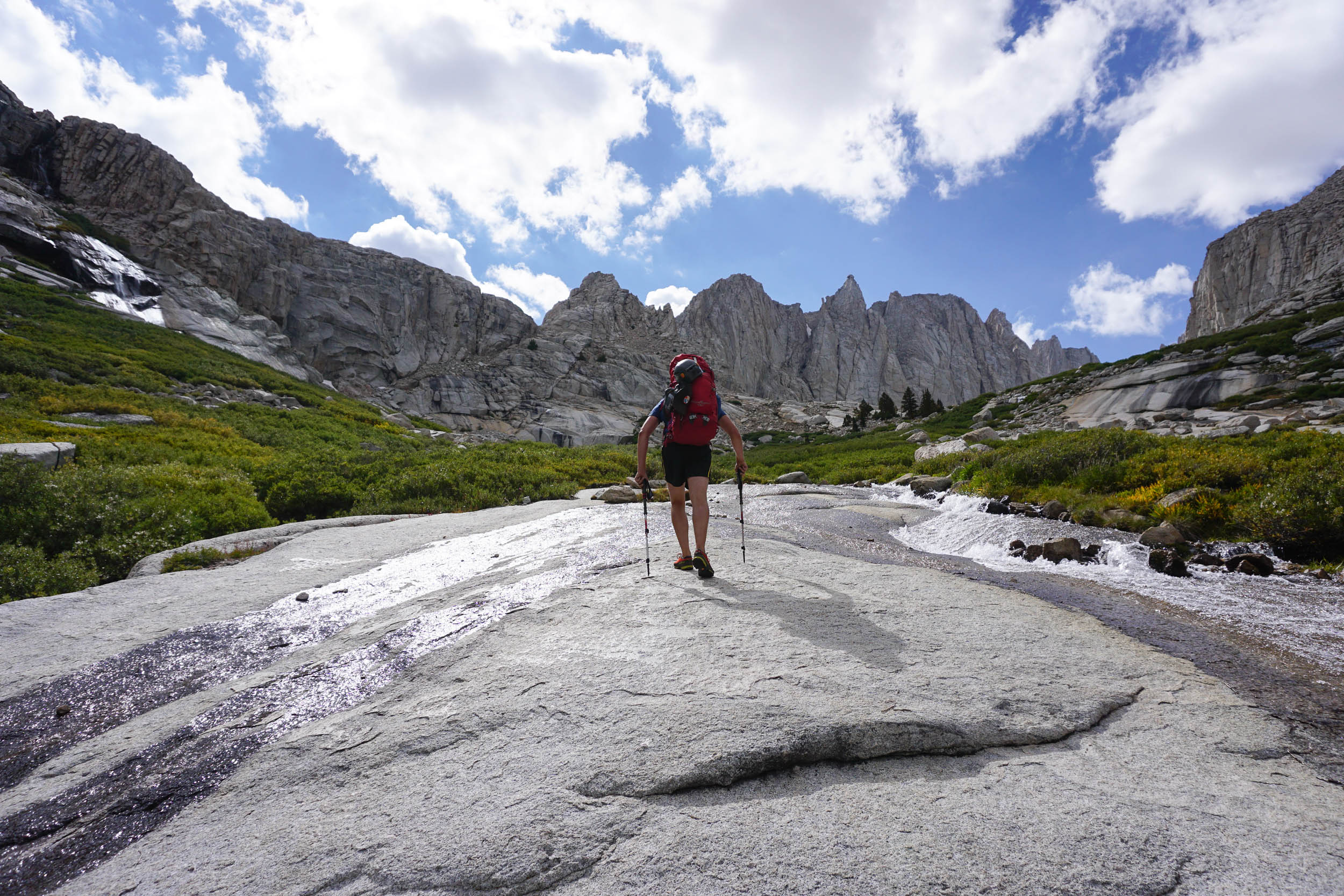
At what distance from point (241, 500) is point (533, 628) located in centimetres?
1087

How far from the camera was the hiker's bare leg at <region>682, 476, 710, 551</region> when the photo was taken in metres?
7.09

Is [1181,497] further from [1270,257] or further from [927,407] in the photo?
[1270,257]

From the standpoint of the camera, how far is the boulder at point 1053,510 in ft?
40.2

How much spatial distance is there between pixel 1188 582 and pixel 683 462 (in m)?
7.35

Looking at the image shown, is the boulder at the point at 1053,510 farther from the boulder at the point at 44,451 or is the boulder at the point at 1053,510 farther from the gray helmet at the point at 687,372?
the boulder at the point at 44,451

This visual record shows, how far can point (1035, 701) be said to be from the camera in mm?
3730

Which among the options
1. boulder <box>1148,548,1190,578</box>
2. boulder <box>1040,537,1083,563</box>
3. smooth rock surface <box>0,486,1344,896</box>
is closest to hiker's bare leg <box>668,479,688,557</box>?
smooth rock surface <box>0,486,1344,896</box>

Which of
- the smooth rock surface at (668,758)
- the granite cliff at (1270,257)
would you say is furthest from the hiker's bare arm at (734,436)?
the granite cliff at (1270,257)

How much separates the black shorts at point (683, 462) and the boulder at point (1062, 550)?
6.57 m

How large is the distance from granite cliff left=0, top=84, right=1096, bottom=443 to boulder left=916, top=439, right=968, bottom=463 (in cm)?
6808

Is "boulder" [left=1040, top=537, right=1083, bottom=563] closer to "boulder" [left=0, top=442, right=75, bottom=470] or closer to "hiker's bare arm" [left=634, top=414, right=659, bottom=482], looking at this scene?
"hiker's bare arm" [left=634, top=414, right=659, bottom=482]

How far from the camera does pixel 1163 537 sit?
9.41 m

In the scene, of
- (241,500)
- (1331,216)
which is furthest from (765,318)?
(241,500)

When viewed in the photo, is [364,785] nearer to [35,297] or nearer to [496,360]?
[35,297]
